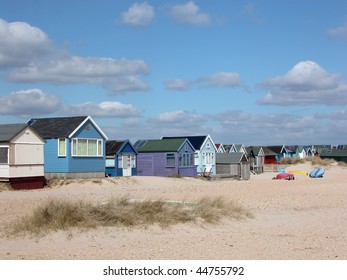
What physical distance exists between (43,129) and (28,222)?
22.7 meters

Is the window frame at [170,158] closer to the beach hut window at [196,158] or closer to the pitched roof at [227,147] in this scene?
the beach hut window at [196,158]

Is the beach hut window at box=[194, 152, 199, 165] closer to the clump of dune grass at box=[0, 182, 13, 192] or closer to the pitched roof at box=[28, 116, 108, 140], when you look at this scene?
the pitched roof at box=[28, 116, 108, 140]

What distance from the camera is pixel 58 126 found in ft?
115

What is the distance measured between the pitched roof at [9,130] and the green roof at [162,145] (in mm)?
18280

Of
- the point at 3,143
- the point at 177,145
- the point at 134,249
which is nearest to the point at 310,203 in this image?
the point at 134,249

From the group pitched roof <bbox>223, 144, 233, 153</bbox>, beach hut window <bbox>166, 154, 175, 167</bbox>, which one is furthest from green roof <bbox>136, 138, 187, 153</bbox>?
pitched roof <bbox>223, 144, 233, 153</bbox>

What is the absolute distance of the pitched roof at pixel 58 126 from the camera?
112 feet

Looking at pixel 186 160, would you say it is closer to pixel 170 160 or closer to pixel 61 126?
pixel 170 160

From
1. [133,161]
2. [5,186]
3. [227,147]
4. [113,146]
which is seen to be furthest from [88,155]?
[227,147]

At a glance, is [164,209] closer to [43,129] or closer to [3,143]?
[3,143]

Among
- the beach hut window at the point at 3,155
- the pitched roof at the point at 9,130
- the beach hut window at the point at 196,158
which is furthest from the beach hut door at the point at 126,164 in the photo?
the beach hut window at the point at 3,155

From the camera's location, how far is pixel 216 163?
176 ft

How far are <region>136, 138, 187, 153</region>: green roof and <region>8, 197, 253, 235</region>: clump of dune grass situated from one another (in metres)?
→ 28.8

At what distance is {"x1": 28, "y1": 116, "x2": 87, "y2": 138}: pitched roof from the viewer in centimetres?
3403
